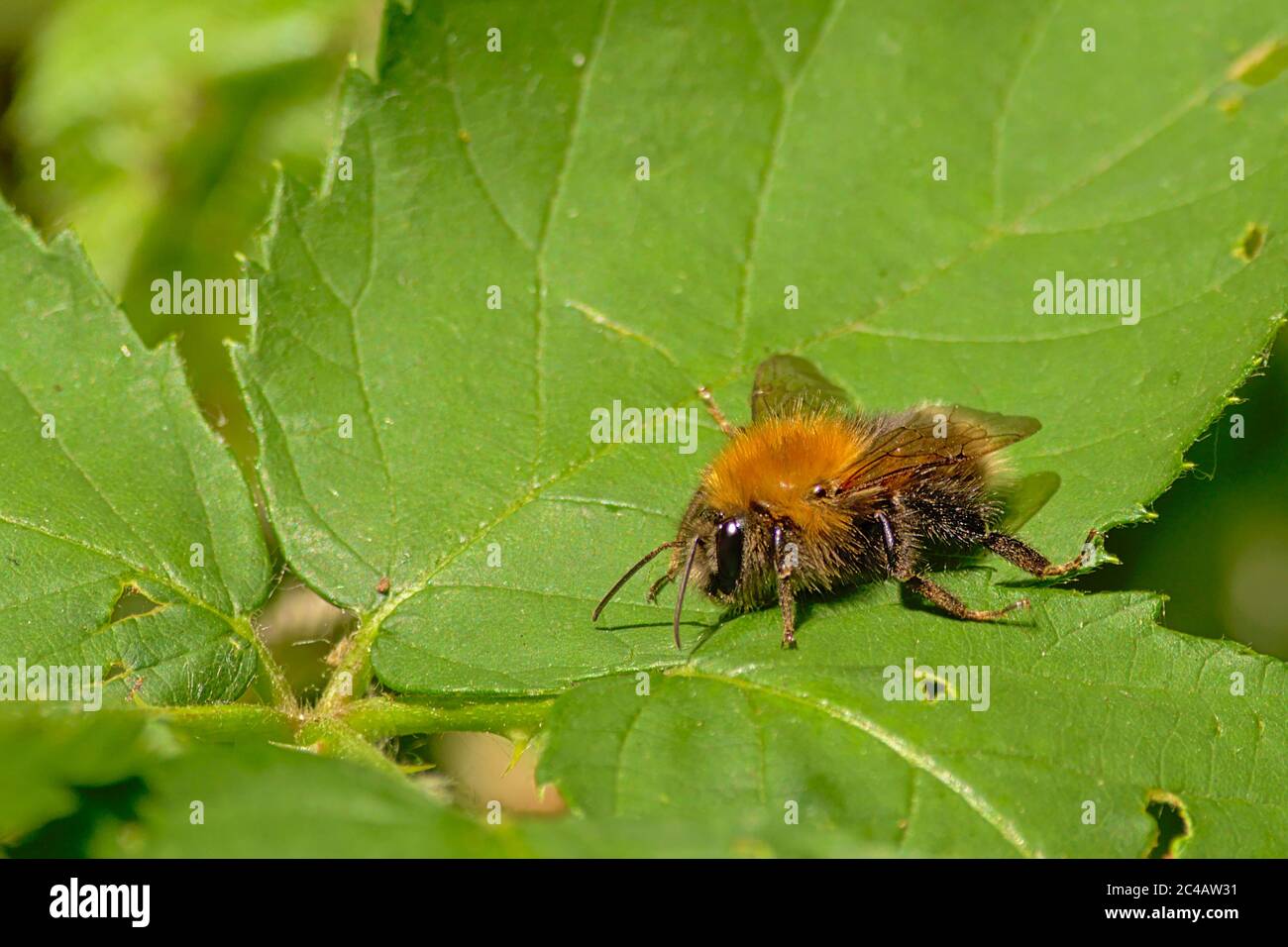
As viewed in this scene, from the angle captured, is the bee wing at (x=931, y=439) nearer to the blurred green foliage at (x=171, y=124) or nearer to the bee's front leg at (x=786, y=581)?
the bee's front leg at (x=786, y=581)

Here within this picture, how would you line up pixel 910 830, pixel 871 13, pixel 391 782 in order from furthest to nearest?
pixel 871 13
pixel 910 830
pixel 391 782

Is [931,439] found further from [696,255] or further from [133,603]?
[133,603]

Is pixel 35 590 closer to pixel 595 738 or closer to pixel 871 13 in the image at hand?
pixel 595 738

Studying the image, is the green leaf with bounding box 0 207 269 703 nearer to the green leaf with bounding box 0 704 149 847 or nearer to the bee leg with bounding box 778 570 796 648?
the green leaf with bounding box 0 704 149 847

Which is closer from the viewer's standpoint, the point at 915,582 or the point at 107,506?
the point at 107,506

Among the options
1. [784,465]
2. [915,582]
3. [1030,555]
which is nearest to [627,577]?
[784,465]
